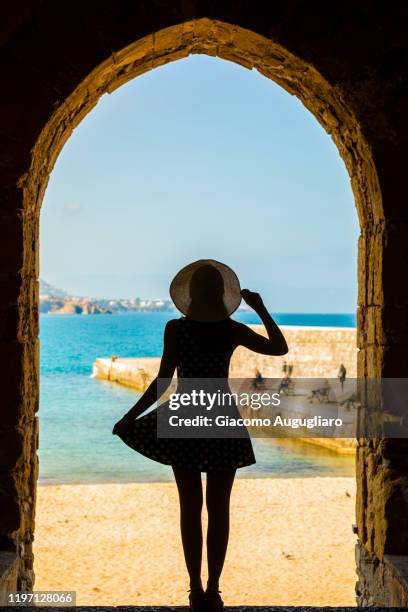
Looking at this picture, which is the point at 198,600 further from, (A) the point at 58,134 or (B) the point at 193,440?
(A) the point at 58,134

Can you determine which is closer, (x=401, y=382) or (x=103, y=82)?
(x=401, y=382)

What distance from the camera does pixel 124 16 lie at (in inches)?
117

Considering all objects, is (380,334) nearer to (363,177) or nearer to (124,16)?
(363,177)

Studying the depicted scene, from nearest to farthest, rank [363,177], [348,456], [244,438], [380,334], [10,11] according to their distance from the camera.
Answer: [244,438]
[10,11]
[380,334]
[363,177]
[348,456]

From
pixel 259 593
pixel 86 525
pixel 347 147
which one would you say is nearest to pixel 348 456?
pixel 86 525

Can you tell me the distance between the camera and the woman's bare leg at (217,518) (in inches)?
105

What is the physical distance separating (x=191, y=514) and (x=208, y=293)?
37.2 inches

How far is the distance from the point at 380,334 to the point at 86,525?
36.2ft

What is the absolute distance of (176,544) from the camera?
11906 mm

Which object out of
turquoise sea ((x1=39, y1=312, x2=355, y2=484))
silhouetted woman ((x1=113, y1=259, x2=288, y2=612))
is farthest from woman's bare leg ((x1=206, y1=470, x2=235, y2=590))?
turquoise sea ((x1=39, y1=312, x2=355, y2=484))

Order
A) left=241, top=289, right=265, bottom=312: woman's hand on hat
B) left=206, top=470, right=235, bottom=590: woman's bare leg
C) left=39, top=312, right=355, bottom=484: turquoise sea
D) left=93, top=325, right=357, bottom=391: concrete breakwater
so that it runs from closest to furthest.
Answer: left=206, top=470, right=235, bottom=590: woman's bare leg, left=241, top=289, right=265, bottom=312: woman's hand on hat, left=39, top=312, right=355, bottom=484: turquoise sea, left=93, top=325, right=357, bottom=391: concrete breakwater

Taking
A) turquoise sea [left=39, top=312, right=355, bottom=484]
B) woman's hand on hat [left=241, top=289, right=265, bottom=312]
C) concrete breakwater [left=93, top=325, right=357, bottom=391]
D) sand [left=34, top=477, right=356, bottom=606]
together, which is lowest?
turquoise sea [left=39, top=312, right=355, bottom=484]

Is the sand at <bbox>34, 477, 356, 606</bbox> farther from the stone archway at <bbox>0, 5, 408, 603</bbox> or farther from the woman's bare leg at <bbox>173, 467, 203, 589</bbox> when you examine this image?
the woman's bare leg at <bbox>173, 467, 203, 589</bbox>

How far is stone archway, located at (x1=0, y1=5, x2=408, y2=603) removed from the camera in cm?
299
